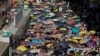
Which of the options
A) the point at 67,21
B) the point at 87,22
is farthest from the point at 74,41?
the point at 87,22

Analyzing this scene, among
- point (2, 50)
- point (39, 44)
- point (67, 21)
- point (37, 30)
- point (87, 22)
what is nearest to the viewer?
point (2, 50)

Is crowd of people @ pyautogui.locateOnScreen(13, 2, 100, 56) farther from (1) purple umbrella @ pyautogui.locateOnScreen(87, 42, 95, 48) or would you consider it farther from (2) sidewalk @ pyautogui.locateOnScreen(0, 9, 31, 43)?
(2) sidewalk @ pyautogui.locateOnScreen(0, 9, 31, 43)

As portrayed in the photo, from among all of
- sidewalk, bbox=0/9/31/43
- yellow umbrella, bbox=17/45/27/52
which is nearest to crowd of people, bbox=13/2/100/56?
yellow umbrella, bbox=17/45/27/52

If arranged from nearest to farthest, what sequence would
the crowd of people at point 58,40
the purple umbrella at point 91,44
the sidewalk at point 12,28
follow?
the crowd of people at point 58,40 < the sidewalk at point 12,28 < the purple umbrella at point 91,44

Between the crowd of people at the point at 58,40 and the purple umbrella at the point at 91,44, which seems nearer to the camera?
the crowd of people at the point at 58,40

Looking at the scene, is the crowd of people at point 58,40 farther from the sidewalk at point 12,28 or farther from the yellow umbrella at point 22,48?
the sidewalk at point 12,28

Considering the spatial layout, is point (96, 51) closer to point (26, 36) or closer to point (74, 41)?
point (74, 41)

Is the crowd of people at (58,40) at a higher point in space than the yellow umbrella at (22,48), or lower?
lower

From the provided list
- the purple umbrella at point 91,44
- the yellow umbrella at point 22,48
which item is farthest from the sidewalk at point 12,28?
the purple umbrella at point 91,44

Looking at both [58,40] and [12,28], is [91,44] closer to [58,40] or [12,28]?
[58,40]
